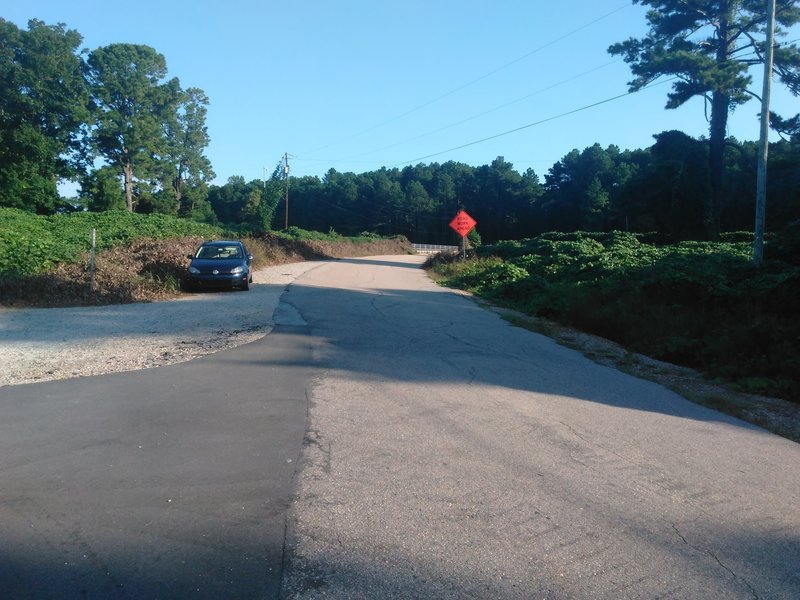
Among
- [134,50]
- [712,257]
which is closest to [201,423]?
[712,257]

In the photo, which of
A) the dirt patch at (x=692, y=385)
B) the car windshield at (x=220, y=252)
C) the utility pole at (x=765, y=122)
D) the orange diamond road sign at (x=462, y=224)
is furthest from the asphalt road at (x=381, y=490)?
the orange diamond road sign at (x=462, y=224)

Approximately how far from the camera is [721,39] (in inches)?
1427

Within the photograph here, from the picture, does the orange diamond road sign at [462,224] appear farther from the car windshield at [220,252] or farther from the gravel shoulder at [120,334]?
the gravel shoulder at [120,334]

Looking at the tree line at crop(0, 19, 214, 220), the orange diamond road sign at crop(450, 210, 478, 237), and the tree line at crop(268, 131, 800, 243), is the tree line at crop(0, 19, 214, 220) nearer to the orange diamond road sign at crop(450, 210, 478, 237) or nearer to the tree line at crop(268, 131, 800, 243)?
the tree line at crop(268, 131, 800, 243)

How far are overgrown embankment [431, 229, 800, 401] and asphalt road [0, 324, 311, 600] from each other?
7.14 metres

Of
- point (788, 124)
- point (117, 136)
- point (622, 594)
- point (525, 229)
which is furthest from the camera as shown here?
point (525, 229)

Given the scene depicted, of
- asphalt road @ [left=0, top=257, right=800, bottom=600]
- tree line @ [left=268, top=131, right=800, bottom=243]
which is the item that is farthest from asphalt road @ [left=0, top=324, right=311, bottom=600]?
tree line @ [left=268, top=131, right=800, bottom=243]

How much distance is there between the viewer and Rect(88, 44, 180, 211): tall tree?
6562 centimetres

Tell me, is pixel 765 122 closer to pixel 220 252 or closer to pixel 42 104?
pixel 220 252

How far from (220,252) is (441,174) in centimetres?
10735

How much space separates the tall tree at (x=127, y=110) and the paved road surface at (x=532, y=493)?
6542 centimetres

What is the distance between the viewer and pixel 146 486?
4.65m

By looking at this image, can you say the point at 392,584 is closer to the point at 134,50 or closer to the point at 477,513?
the point at 477,513

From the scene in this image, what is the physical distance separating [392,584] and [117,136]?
71.3m
